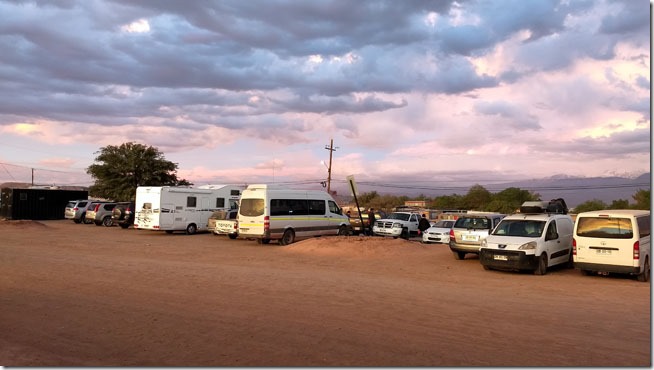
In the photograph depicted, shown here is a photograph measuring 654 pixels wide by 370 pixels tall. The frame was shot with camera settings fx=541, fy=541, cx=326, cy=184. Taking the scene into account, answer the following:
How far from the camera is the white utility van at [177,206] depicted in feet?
94.2

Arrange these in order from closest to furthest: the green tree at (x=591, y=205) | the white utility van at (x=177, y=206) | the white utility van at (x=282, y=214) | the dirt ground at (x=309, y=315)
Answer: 1. the dirt ground at (x=309, y=315)
2. the white utility van at (x=282, y=214)
3. the white utility van at (x=177, y=206)
4. the green tree at (x=591, y=205)

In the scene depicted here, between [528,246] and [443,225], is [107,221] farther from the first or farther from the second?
[528,246]

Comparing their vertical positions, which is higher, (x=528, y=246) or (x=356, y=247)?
(x=528, y=246)

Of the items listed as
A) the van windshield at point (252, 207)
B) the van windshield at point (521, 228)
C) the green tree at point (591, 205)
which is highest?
the green tree at point (591, 205)

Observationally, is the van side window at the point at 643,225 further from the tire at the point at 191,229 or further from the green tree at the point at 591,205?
the green tree at the point at 591,205

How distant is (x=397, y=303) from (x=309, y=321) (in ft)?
7.12

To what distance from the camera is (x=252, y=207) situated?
74.8ft

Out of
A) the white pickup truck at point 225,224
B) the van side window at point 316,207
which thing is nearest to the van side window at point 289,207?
the van side window at point 316,207

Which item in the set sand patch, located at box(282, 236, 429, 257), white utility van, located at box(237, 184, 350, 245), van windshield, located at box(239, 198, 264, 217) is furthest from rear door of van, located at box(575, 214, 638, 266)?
van windshield, located at box(239, 198, 264, 217)

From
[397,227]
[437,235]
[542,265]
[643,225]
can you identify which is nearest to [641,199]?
[397,227]

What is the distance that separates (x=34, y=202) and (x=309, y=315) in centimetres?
4109

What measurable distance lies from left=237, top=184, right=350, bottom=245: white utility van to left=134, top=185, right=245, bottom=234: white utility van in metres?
7.22

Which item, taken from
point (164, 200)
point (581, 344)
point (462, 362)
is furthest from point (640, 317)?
point (164, 200)

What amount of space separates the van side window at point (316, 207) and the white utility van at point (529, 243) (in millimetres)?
10302
